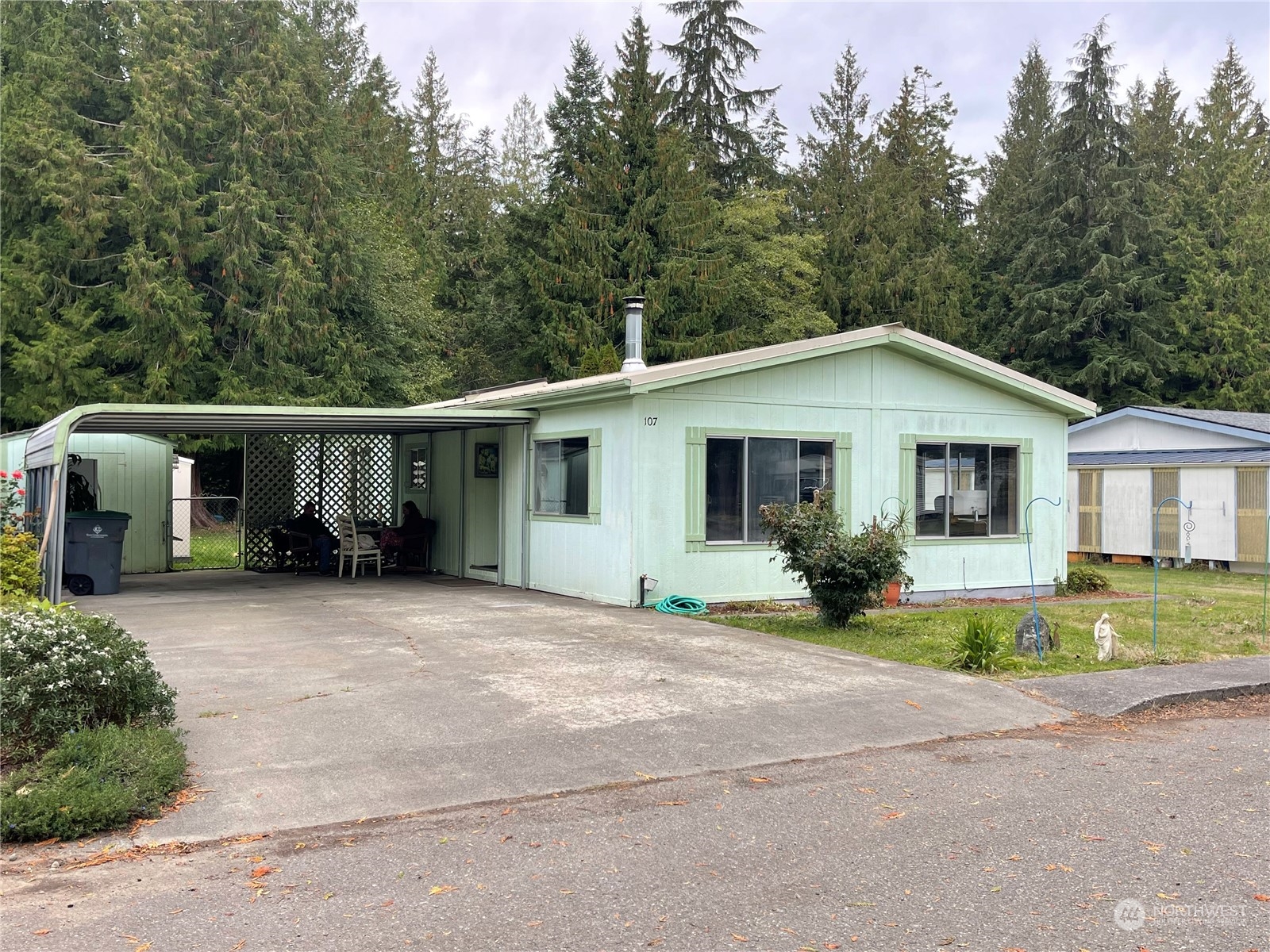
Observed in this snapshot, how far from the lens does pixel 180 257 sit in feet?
87.4

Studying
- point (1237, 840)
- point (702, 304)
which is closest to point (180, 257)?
point (702, 304)

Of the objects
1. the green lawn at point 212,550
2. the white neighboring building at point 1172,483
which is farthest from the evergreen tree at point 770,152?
the green lawn at point 212,550

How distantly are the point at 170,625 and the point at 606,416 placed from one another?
5195mm

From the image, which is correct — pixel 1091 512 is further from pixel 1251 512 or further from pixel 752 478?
pixel 752 478

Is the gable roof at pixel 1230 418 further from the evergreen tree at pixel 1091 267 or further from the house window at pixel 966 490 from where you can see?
the evergreen tree at pixel 1091 267

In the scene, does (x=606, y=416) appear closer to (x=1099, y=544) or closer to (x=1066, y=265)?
(x=1099, y=544)

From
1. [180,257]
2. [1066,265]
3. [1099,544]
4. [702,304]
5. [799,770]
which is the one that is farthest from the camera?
[1066,265]

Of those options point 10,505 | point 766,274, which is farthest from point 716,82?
point 10,505

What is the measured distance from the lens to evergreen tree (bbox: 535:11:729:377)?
31.2m

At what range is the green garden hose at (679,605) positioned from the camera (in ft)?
40.4

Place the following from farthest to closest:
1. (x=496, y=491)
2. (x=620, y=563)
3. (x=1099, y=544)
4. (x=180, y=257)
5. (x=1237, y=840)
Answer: (x=180, y=257), (x=1099, y=544), (x=496, y=491), (x=620, y=563), (x=1237, y=840)

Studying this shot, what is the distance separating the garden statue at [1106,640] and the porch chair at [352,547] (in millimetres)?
10560

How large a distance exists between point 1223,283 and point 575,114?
21754 mm

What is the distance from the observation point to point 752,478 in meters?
13.1
